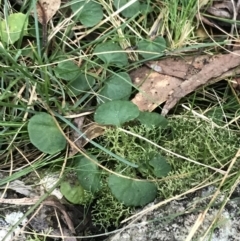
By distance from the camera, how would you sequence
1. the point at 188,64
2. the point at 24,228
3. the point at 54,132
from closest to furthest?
1. the point at 24,228
2. the point at 54,132
3. the point at 188,64

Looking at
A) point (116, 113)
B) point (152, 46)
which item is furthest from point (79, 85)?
point (152, 46)

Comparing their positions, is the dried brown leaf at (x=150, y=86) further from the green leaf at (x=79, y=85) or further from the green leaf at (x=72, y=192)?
the green leaf at (x=72, y=192)

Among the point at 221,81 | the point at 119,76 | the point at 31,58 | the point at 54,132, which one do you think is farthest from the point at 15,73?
the point at 221,81

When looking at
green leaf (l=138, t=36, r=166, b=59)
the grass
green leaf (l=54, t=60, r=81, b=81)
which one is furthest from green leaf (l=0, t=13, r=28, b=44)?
green leaf (l=138, t=36, r=166, b=59)

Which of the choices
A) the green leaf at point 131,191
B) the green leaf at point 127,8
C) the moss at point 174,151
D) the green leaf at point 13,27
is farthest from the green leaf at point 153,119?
the green leaf at point 13,27

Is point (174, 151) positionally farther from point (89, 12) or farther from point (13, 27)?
point (13, 27)

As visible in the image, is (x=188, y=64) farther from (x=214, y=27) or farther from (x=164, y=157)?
(x=164, y=157)
